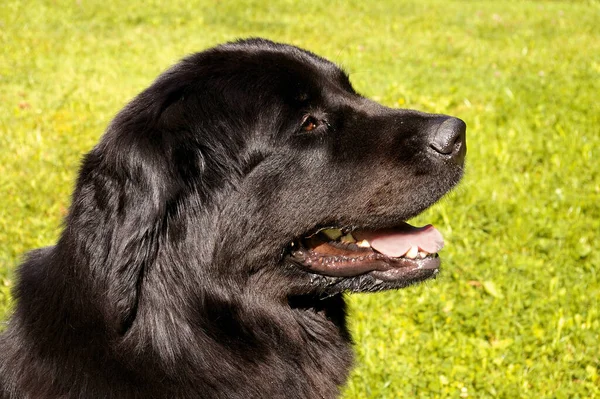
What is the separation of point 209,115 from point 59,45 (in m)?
9.29

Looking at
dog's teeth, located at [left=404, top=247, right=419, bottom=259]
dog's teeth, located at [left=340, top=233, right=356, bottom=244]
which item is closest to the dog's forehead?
dog's teeth, located at [left=340, top=233, right=356, bottom=244]

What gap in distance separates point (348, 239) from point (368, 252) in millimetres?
119

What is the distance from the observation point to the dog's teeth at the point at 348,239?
2731 mm

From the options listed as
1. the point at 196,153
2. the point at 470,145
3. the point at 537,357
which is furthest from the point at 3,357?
the point at 470,145

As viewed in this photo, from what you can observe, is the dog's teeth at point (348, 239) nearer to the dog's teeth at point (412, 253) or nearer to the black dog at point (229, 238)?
the black dog at point (229, 238)

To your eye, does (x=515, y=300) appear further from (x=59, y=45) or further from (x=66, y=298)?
(x=59, y=45)

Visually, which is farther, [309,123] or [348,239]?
[348,239]

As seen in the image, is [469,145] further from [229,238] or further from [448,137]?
[229,238]

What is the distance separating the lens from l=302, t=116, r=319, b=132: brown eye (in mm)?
2594

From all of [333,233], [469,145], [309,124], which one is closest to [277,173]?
[309,124]

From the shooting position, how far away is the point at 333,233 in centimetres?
275

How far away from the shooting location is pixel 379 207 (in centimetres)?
258

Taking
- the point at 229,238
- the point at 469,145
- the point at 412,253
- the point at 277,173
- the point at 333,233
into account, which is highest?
the point at 277,173

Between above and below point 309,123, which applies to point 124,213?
above
